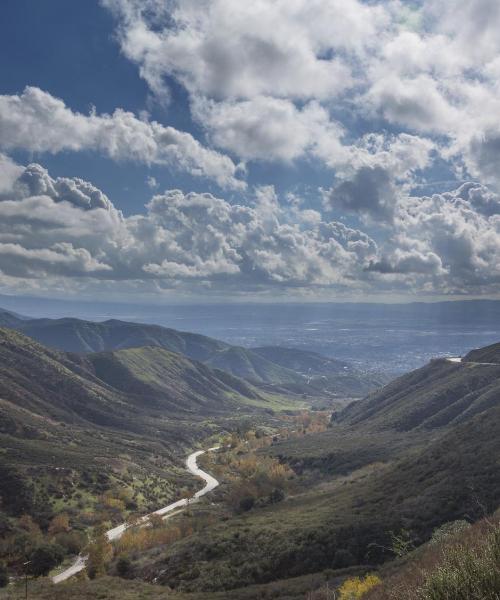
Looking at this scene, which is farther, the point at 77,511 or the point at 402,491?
the point at 77,511

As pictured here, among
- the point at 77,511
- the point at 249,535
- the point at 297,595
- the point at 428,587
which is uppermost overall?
the point at 428,587

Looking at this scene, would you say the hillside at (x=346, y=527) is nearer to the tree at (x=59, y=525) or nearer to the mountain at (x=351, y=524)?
the mountain at (x=351, y=524)

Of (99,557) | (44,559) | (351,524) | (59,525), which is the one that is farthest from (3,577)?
(351,524)

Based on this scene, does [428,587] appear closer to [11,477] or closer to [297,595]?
[297,595]

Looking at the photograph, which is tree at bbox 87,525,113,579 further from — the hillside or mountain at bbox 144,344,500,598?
the hillside

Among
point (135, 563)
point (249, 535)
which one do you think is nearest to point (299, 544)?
point (249, 535)

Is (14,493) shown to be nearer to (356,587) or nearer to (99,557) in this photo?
(99,557)

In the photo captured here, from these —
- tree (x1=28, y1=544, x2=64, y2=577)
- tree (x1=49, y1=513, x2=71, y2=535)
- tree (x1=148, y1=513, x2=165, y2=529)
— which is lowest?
tree (x1=148, y1=513, x2=165, y2=529)

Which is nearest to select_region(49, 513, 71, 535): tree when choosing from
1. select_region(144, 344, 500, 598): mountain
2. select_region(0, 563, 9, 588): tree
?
select_region(0, 563, 9, 588): tree
